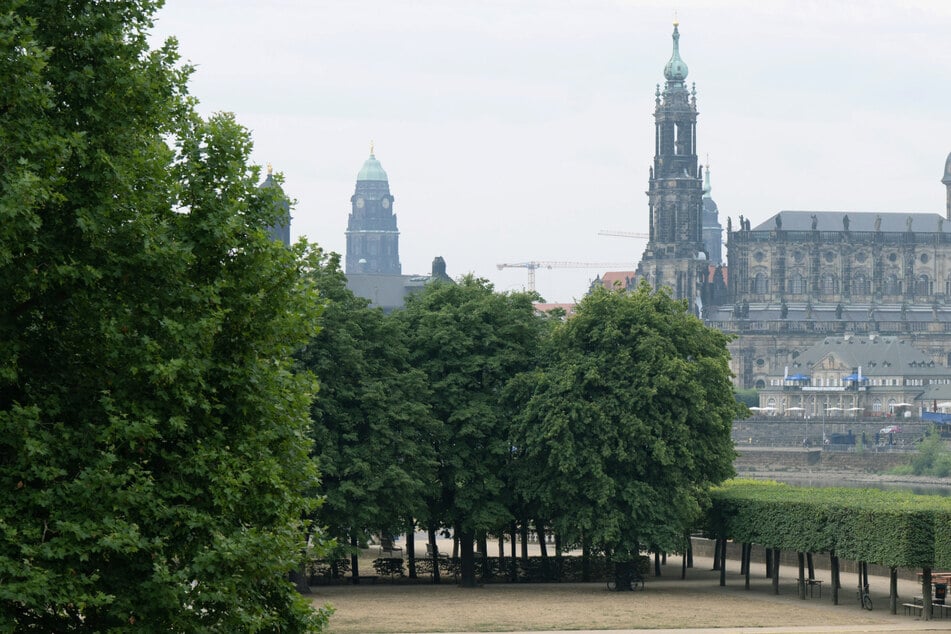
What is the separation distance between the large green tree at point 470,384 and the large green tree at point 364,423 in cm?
107

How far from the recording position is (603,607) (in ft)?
147

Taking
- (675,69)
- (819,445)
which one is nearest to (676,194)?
(675,69)

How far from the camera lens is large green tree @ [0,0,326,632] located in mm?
17609

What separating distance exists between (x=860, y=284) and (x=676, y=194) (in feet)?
Result: 83.9

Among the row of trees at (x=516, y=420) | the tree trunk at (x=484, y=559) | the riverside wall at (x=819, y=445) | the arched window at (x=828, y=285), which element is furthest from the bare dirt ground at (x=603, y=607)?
the arched window at (x=828, y=285)

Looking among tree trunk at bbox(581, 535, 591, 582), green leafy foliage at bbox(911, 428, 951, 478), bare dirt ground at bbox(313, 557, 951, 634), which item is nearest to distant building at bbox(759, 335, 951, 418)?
green leafy foliage at bbox(911, 428, 951, 478)

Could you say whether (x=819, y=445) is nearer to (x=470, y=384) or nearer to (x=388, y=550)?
(x=388, y=550)

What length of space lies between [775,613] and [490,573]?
48.5 feet

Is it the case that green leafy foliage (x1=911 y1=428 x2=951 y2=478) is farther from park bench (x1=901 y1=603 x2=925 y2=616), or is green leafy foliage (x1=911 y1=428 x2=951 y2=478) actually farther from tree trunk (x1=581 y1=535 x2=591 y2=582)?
park bench (x1=901 y1=603 x2=925 y2=616)

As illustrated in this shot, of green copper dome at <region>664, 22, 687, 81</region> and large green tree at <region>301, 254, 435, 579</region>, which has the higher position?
green copper dome at <region>664, 22, 687, 81</region>

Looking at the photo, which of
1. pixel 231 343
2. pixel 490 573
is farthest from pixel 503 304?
pixel 231 343

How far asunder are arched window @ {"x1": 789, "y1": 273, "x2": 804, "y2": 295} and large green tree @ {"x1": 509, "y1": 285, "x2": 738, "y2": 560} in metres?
146

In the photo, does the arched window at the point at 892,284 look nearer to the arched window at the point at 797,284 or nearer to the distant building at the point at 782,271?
the distant building at the point at 782,271

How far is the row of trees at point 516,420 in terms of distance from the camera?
48625 mm
